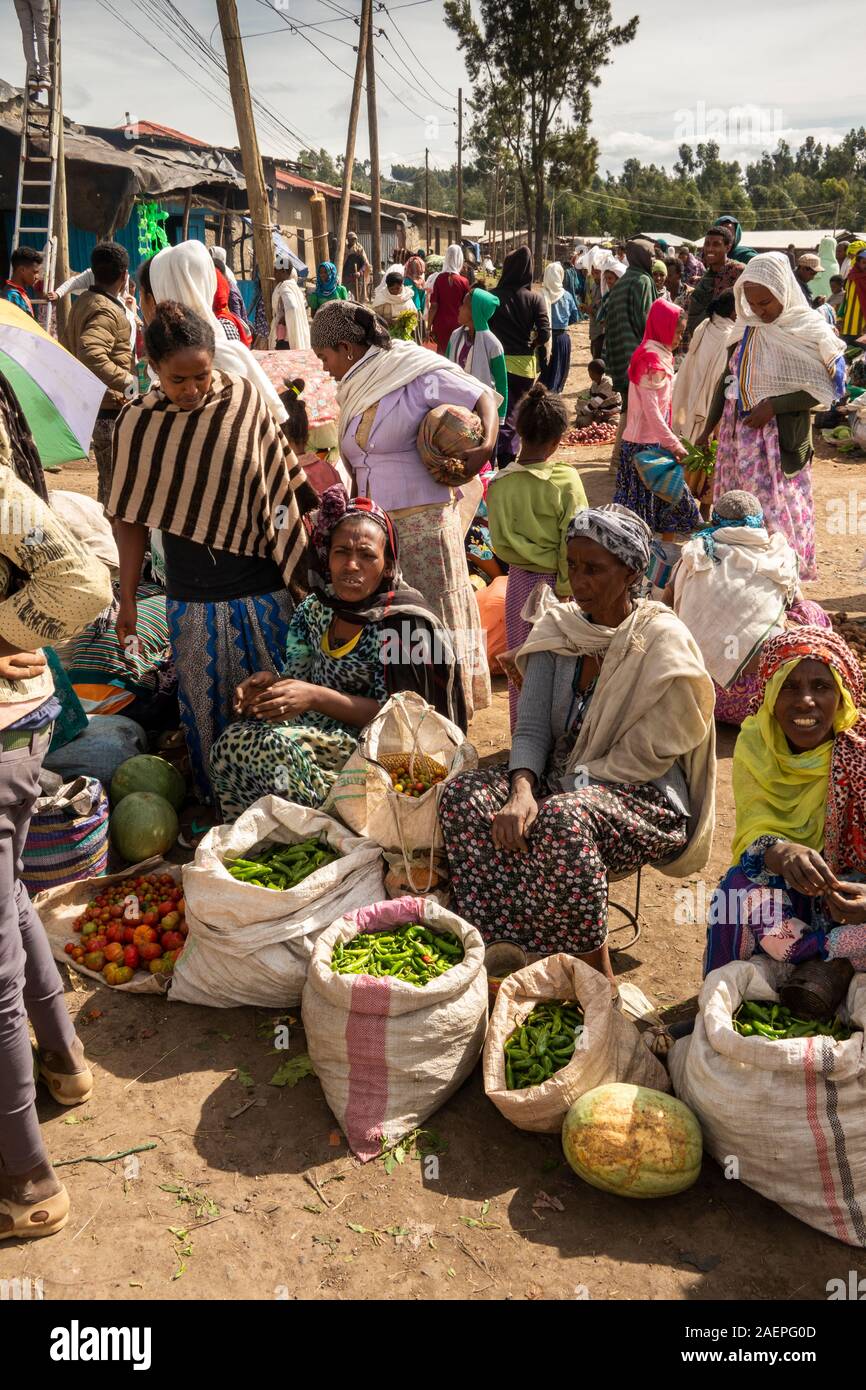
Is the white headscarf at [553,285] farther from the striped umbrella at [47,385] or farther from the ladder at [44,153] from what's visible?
the striped umbrella at [47,385]

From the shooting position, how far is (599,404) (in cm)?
1291

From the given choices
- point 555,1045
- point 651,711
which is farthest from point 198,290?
point 555,1045

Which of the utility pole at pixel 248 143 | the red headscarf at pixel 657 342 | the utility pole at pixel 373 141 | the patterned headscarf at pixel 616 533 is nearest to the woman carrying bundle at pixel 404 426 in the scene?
the patterned headscarf at pixel 616 533

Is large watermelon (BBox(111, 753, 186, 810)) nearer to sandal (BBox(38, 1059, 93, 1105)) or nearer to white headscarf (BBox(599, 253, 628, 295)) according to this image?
sandal (BBox(38, 1059, 93, 1105))

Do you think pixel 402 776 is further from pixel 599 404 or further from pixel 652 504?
pixel 599 404

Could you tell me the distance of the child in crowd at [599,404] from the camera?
12.9 meters

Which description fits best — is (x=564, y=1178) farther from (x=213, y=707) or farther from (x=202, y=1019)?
(x=213, y=707)

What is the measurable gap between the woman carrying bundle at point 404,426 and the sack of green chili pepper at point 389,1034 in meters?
2.27

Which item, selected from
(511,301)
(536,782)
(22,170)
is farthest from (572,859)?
(22,170)

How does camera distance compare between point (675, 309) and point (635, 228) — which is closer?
point (675, 309)

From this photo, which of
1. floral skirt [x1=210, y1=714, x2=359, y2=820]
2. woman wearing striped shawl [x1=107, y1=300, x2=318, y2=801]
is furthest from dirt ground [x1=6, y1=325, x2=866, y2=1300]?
woman wearing striped shawl [x1=107, y1=300, x2=318, y2=801]

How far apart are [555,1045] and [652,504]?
450 centimetres

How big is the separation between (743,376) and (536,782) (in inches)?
146

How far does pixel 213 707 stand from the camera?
13.6 feet
